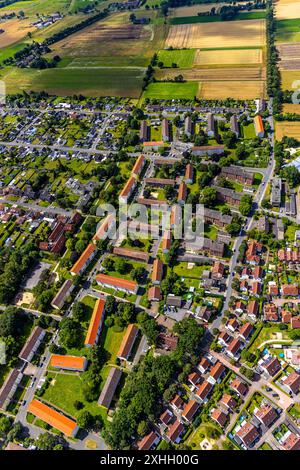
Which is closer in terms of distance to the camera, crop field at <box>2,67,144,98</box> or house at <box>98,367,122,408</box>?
house at <box>98,367,122,408</box>

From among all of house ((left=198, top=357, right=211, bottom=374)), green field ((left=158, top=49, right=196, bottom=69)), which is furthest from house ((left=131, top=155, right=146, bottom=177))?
green field ((left=158, top=49, right=196, bottom=69))

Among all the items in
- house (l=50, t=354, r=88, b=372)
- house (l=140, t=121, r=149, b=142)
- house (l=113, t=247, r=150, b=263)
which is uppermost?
house (l=140, t=121, r=149, b=142)

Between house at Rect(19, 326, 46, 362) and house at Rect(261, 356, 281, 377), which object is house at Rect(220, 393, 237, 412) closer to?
house at Rect(261, 356, 281, 377)

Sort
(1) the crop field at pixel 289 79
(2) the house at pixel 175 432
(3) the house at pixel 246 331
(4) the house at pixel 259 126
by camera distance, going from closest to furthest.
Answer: (2) the house at pixel 175 432 → (3) the house at pixel 246 331 → (4) the house at pixel 259 126 → (1) the crop field at pixel 289 79

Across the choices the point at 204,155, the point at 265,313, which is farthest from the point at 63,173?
the point at 265,313

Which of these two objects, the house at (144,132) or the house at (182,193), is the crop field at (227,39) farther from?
the house at (182,193)

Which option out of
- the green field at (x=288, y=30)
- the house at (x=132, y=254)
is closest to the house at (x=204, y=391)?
the house at (x=132, y=254)

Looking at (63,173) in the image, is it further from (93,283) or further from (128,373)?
(128,373)
